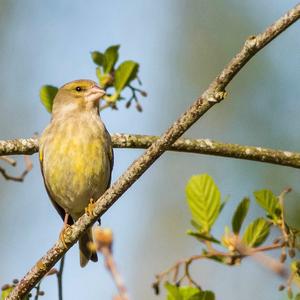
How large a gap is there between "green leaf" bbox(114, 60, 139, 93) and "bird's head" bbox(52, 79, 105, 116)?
0.84m

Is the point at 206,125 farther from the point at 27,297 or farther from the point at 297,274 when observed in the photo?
the point at 297,274

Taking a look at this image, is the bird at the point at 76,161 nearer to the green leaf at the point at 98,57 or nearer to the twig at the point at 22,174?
the green leaf at the point at 98,57

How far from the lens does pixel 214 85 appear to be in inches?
117

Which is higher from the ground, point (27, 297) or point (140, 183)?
point (140, 183)

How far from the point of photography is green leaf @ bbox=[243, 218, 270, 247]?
3.07 m

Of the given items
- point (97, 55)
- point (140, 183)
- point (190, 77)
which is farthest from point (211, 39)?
point (97, 55)

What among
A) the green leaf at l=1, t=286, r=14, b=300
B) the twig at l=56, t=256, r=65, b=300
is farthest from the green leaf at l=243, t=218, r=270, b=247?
the green leaf at l=1, t=286, r=14, b=300

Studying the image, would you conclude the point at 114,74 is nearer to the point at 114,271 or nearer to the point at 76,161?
the point at 76,161

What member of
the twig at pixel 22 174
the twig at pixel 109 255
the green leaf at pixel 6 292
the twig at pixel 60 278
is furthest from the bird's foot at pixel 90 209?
the twig at pixel 109 255

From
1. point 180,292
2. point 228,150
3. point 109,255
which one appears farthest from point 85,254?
point 109,255

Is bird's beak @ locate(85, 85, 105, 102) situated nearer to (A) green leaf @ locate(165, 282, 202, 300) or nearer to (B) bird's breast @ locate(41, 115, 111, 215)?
(B) bird's breast @ locate(41, 115, 111, 215)

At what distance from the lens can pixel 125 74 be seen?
4.59 metres

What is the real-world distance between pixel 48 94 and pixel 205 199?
188 cm

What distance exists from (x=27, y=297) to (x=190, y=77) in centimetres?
796
